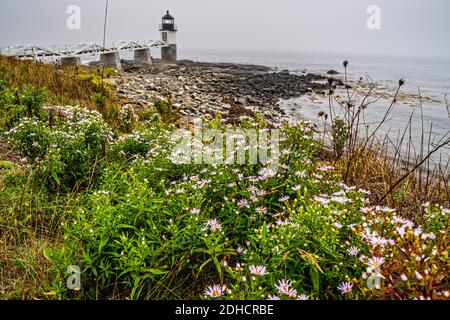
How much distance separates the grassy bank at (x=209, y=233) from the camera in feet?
5.95

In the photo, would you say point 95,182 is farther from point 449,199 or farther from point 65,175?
point 449,199

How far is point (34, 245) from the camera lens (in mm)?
2623

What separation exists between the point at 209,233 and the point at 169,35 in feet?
155

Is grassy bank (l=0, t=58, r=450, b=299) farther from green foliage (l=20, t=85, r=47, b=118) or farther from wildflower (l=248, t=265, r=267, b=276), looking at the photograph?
green foliage (l=20, t=85, r=47, b=118)

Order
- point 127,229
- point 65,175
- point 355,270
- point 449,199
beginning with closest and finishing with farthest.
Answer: point 355,270
point 127,229
point 449,199
point 65,175

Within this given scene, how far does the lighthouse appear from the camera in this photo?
45219 mm

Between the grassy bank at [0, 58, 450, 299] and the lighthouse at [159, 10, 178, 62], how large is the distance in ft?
146

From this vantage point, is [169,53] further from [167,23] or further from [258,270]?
[258,270]

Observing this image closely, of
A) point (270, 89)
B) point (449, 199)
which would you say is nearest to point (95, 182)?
point (449, 199)

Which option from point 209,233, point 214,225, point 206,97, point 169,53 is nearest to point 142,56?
point 169,53

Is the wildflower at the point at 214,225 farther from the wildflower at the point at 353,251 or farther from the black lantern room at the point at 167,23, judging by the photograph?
the black lantern room at the point at 167,23

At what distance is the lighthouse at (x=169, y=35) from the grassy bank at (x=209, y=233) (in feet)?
146

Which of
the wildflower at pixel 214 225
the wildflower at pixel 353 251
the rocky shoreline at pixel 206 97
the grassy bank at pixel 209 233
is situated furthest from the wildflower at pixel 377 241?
the rocky shoreline at pixel 206 97

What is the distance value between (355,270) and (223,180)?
1.28 m
